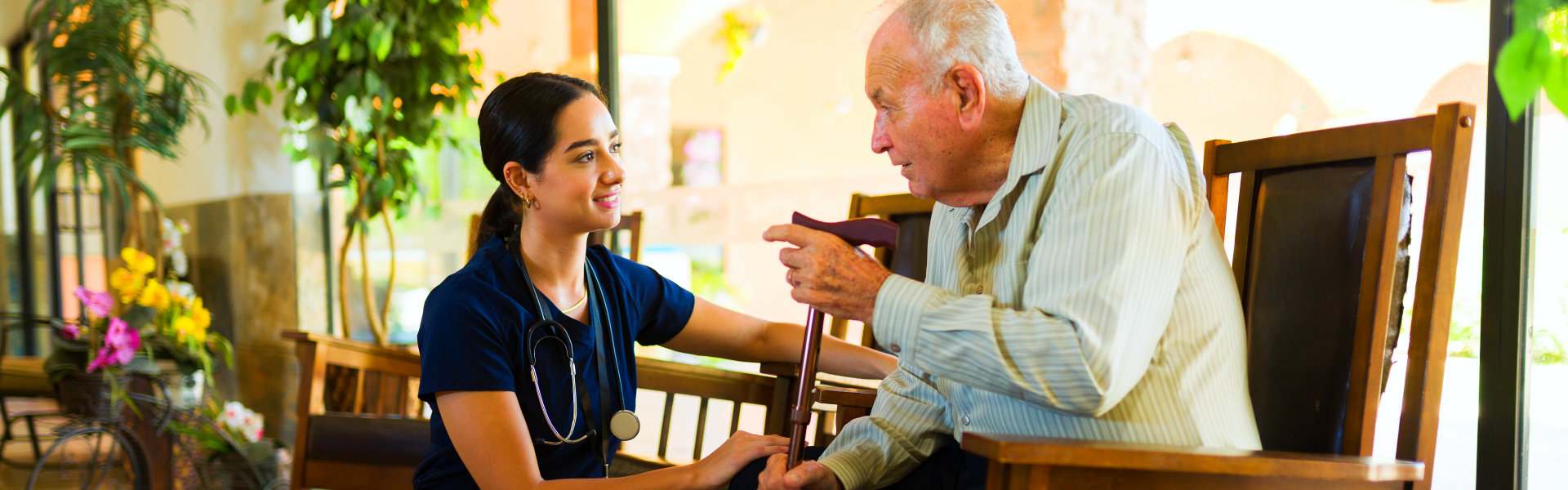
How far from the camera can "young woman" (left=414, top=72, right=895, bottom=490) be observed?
1.42 meters

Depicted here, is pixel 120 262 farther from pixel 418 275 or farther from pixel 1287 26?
pixel 1287 26

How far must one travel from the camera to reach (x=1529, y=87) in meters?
0.58

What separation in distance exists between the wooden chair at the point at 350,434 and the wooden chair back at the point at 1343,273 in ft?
5.81

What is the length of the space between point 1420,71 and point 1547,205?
0.28 metres

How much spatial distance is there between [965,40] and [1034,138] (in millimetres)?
135

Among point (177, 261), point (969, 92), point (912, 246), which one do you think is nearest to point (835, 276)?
point (969, 92)

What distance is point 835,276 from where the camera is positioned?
1.12 m

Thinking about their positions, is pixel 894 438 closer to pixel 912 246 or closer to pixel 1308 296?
pixel 1308 296

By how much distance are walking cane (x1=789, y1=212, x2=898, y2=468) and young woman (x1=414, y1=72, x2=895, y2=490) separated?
0.34 feet

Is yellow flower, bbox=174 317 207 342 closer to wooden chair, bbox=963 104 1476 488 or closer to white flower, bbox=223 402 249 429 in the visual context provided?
white flower, bbox=223 402 249 429

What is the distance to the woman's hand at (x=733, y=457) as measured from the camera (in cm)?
136

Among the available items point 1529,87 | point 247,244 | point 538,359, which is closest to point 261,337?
point 247,244

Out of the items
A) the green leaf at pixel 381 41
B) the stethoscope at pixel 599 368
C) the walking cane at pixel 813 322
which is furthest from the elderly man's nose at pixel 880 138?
the green leaf at pixel 381 41

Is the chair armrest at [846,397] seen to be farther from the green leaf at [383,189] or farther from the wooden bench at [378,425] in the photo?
the green leaf at [383,189]
